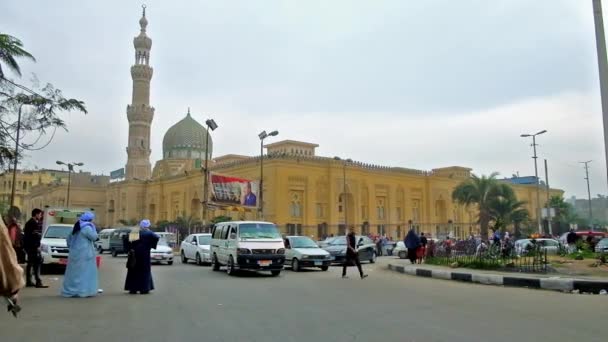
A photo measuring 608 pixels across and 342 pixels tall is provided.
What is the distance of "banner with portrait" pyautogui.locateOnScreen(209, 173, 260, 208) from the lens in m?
36.2

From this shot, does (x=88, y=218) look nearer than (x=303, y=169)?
Yes

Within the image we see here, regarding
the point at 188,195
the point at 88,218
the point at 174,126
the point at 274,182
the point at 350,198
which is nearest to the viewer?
the point at 88,218

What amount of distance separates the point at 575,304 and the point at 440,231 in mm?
43511

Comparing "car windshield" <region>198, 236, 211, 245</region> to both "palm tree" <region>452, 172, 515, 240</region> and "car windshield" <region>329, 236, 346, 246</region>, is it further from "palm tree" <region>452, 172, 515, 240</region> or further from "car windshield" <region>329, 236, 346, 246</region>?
"palm tree" <region>452, 172, 515, 240</region>

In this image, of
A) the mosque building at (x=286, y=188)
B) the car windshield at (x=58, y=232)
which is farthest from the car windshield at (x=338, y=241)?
the car windshield at (x=58, y=232)

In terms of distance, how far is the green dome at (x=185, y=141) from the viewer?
64.2m

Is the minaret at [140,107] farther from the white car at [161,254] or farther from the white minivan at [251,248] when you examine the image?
the white minivan at [251,248]

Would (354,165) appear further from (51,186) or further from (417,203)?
(51,186)

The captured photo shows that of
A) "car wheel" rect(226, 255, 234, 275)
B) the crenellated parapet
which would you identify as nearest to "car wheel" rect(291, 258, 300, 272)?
"car wheel" rect(226, 255, 234, 275)

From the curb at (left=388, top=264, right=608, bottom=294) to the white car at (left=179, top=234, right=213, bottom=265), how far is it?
926 centimetres

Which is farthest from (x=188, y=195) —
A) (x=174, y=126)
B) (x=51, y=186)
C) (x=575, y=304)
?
(x=575, y=304)

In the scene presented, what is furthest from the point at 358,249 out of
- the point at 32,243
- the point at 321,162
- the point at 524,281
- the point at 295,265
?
the point at 321,162

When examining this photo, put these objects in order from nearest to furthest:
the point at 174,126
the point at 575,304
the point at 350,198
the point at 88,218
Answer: the point at 575,304, the point at 88,218, the point at 350,198, the point at 174,126

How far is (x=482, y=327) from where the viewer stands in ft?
22.0
